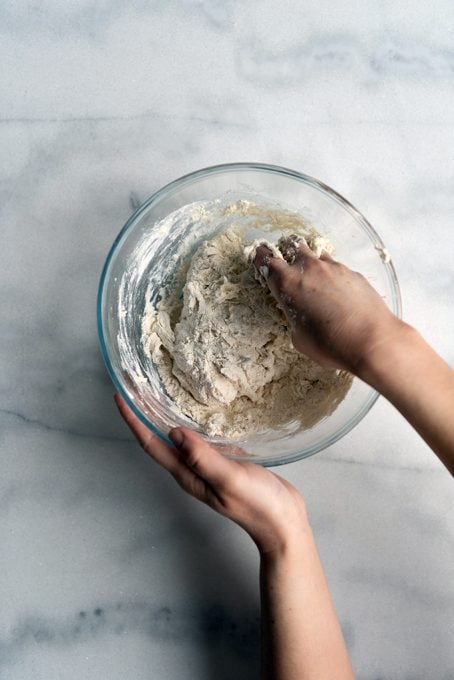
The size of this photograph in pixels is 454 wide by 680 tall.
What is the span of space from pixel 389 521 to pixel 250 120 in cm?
79

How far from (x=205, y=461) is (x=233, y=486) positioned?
6 centimetres

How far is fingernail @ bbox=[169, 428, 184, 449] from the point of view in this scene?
36.9 inches

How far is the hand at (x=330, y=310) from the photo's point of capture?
84 centimetres

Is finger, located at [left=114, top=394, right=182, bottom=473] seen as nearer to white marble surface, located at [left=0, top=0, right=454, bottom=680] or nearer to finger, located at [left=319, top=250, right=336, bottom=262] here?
white marble surface, located at [left=0, top=0, right=454, bottom=680]

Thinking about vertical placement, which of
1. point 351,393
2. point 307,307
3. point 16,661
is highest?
point 307,307

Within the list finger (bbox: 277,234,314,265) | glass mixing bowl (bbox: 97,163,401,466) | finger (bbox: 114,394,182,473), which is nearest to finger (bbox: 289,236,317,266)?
finger (bbox: 277,234,314,265)

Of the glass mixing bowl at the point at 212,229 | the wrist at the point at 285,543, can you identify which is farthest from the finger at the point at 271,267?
the wrist at the point at 285,543

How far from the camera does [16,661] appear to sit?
1.12m

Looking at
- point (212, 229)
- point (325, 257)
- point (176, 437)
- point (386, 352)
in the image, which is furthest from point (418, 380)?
point (212, 229)

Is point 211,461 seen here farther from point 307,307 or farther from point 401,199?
point 401,199

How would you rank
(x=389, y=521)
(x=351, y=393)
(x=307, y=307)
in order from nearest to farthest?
(x=307, y=307) < (x=351, y=393) < (x=389, y=521)

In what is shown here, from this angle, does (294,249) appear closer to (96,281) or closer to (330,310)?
(330,310)

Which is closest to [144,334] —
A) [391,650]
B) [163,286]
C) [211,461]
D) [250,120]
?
[163,286]

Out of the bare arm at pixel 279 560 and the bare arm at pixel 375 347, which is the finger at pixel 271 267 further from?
the bare arm at pixel 279 560
